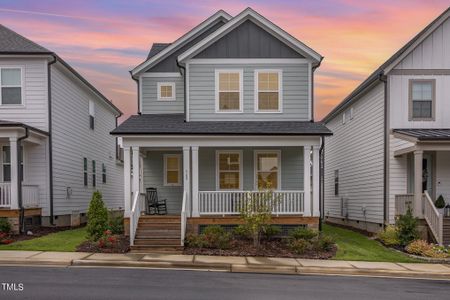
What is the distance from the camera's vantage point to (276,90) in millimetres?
19391

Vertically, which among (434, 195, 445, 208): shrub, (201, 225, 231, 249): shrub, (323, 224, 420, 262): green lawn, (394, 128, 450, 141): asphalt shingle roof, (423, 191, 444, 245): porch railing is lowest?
(323, 224, 420, 262): green lawn

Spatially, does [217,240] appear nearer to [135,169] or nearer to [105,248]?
[105,248]

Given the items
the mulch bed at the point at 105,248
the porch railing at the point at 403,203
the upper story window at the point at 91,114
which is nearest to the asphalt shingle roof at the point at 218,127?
the mulch bed at the point at 105,248

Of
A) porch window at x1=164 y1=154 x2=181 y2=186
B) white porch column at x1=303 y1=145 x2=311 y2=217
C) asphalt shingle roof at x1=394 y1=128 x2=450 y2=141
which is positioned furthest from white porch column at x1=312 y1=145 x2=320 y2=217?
porch window at x1=164 y1=154 x2=181 y2=186

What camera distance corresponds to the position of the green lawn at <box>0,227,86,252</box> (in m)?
15.5

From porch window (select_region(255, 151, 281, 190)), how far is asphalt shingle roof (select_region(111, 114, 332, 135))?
1.62 m

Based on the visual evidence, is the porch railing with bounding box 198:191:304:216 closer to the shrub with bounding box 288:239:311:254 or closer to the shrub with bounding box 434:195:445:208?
the shrub with bounding box 288:239:311:254

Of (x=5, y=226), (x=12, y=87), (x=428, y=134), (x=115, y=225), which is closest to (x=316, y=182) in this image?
(x=428, y=134)

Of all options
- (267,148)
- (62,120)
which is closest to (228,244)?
(267,148)

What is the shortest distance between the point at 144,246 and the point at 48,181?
764cm

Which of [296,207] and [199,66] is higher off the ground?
[199,66]

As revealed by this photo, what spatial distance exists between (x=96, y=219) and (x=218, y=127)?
5434 mm

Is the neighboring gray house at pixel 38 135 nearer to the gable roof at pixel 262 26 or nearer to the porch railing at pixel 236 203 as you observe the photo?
the gable roof at pixel 262 26

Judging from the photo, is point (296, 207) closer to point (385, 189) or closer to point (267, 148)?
point (267, 148)
